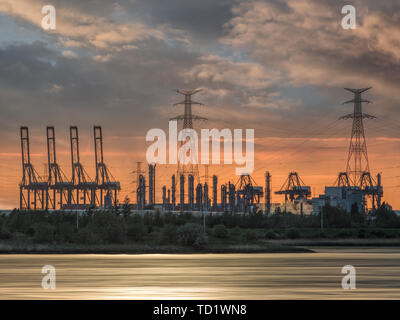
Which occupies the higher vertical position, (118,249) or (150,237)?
(150,237)

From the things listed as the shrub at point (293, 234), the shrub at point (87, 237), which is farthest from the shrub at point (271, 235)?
the shrub at point (87, 237)

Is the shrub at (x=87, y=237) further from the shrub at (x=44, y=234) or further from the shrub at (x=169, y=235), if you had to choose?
the shrub at (x=169, y=235)

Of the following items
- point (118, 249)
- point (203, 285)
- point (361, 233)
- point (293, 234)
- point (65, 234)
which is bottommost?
point (361, 233)

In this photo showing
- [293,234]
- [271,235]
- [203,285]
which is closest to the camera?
[203,285]

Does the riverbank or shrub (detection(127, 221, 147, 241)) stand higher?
shrub (detection(127, 221, 147, 241))

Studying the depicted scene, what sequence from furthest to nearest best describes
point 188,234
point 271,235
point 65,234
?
point 271,235
point 65,234
point 188,234

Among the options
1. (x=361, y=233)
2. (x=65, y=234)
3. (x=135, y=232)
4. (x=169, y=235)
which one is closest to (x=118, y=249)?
(x=135, y=232)

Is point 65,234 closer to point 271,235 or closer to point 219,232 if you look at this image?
point 219,232

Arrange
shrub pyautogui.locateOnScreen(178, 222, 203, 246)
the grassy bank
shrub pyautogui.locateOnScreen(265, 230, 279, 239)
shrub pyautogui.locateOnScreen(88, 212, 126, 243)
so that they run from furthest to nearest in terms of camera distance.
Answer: shrub pyautogui.locateOnScreen(265, 230, 279, 239)
shrub pyautogui.locateOnScreen(88, 212, 126, 243)
the grassy bank
shrub pyautogui.locateOnScreen(178, 222, 203, 246)

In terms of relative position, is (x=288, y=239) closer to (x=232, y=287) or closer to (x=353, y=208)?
(x=353, y=208)

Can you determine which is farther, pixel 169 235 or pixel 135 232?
pixel 135 232

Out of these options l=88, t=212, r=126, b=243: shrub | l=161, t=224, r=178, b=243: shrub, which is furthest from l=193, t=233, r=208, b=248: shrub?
l=88, t=212, r=126, b=243: shrub

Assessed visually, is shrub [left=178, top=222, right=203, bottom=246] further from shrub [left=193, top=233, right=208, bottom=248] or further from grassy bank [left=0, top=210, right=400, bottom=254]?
shrub [left=193, top=233, right=208, bottom=248]

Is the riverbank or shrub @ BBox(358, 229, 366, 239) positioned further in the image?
shrub @ BBox(358, 229, 366, 239)
